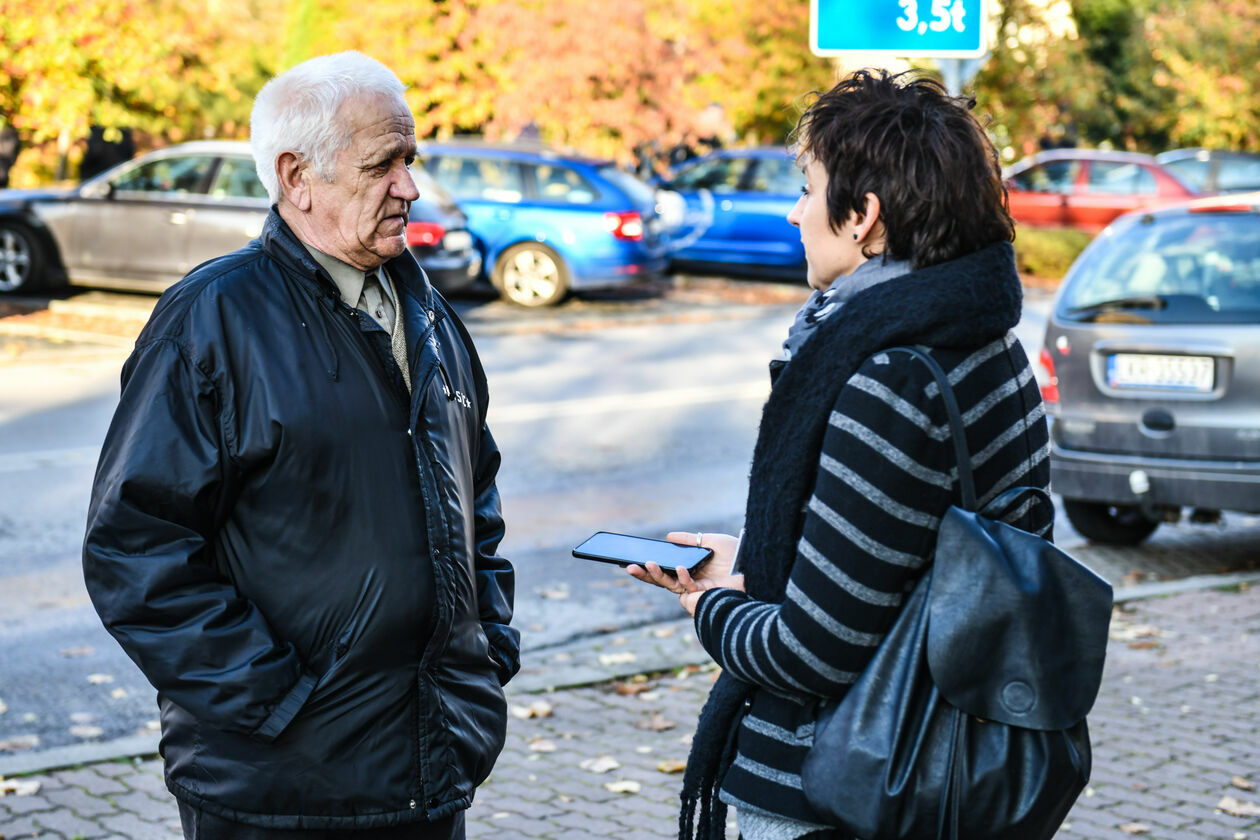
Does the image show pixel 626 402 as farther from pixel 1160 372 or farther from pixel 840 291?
pixel 840 291

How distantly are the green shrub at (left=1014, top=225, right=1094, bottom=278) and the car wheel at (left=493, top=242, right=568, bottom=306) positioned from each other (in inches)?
303

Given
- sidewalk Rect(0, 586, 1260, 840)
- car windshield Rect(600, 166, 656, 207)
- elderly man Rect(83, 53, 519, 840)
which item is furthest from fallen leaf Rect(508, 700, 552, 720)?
car windshield Rect(600, 166, 656, 207)

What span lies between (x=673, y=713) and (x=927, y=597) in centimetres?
341

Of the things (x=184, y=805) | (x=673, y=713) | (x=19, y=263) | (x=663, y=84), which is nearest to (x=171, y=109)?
(x=19, y=263)

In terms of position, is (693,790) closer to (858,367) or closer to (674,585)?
(674,585)

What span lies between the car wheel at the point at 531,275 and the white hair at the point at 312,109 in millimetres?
15145

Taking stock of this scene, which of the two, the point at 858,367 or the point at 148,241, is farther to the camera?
the point at 148,241

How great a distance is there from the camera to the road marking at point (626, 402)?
1127 centimetres

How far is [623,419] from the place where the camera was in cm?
1126

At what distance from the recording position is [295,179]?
2719mm

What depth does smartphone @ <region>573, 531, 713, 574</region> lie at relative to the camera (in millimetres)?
2527

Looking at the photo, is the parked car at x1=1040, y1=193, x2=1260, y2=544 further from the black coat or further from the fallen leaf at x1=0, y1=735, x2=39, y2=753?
the black coat

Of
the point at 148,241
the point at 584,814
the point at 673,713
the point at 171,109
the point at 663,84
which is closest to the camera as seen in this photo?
the point at 584,814

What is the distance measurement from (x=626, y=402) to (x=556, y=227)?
6.35 metres
